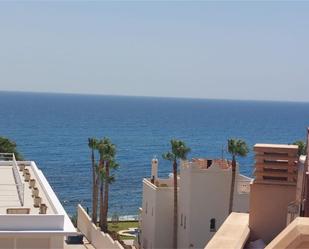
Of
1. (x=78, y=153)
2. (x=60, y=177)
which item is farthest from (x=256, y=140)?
(x=60, y=177)

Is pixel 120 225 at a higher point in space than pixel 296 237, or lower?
lower

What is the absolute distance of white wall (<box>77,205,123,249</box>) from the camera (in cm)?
3381

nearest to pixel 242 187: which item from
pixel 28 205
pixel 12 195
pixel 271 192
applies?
pixel 12 195

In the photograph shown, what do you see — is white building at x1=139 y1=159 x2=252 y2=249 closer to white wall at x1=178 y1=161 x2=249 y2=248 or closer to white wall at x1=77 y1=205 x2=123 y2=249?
Answer: white wall at x1=178 y1=161 x2=249 y2=248

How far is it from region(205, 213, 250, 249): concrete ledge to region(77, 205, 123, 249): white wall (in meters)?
22.0

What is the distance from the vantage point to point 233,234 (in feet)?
31.6

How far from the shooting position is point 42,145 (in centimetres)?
15025

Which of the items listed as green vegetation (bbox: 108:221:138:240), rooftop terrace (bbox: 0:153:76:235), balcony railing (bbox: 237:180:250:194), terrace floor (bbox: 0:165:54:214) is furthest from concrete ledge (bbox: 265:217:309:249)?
green vegetation (bbox: 108:221:138:240)

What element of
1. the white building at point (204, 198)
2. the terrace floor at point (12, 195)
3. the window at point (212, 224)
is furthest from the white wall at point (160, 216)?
the terrace floor at point (12, 195)

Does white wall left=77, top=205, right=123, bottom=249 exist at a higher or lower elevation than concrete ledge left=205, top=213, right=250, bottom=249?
lower

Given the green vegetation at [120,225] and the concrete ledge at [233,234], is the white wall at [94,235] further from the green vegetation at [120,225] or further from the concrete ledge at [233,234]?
the concrete ledge at [233,234]

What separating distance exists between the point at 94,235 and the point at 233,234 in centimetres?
2734

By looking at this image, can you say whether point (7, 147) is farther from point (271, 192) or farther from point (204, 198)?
point (271, 192)

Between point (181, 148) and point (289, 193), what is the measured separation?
101 ft
